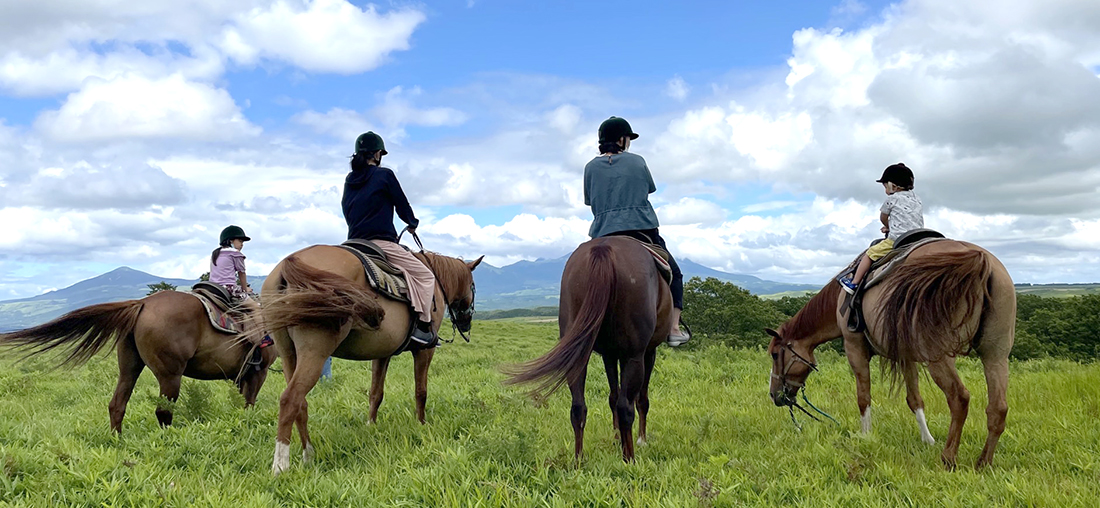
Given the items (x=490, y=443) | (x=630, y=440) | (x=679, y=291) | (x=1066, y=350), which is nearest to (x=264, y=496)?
(x=490, y=443)

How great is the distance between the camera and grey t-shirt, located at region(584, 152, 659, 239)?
5902 millimetres

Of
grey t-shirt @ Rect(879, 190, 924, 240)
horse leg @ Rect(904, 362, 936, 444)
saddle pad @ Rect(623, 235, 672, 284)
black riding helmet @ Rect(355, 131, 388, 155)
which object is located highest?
black riding helmet @ Rect(355, 131, 388, 155)

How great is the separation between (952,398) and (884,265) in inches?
51.5

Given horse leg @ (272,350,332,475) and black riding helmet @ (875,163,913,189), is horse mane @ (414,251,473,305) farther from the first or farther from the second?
black riding helmet @ (875,163,913,189)

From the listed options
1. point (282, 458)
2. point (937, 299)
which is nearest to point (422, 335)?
point (282, 458)

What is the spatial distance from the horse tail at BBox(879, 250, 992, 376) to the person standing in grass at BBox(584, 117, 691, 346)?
1.87 metres

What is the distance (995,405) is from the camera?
4930 mm

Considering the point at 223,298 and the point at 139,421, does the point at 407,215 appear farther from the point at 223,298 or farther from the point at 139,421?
the point at 139,421

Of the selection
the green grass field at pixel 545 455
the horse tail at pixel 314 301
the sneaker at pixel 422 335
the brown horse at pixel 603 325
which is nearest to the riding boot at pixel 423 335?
the sneaker at pixel 422 335

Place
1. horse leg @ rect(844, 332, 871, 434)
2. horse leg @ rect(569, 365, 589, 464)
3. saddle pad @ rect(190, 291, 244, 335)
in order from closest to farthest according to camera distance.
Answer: horse leg @ rect(569, 365, 589, 464) → horse leg @ rect(844, 332, 871, 434) → saddle pad @ rect(190, 291, 244, 335)

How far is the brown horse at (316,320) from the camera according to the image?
16.0 feet

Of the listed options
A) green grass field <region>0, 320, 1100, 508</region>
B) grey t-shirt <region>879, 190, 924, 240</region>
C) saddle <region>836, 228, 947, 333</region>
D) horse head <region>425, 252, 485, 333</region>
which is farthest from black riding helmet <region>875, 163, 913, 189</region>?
horse head <region>425, 252, 485, 333</region>

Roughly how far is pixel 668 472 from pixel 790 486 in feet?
2.79

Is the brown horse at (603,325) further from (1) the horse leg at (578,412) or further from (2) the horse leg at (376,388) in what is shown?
(2) the horse leg at (376,388)
